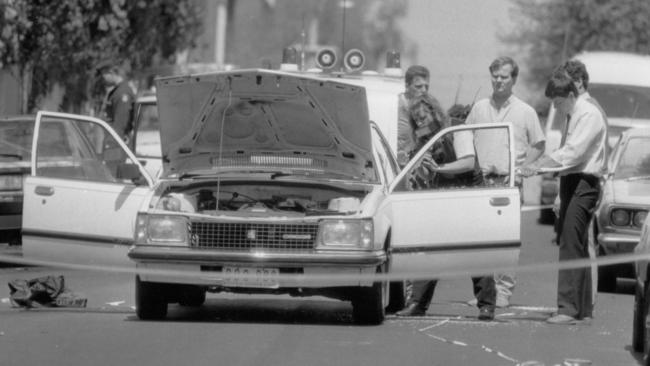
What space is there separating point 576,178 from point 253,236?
2.53m

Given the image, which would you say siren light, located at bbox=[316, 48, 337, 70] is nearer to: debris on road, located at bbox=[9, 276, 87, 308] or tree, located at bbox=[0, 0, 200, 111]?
debris on road, located at bbox=[9, 276, 87, 308]

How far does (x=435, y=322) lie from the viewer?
12664 mm

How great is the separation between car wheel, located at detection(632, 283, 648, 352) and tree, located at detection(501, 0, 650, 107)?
30.8 metres

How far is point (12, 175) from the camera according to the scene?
17.3 metres

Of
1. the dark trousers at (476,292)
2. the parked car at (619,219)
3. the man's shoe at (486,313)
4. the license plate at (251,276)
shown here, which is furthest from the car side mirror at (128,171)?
the parked car at (619,219)

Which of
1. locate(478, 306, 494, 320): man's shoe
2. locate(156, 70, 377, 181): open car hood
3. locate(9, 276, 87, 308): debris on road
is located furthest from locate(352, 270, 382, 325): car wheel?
locate(9, 276, 87, 308): debris on road

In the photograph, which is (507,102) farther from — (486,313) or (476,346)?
(476,346)

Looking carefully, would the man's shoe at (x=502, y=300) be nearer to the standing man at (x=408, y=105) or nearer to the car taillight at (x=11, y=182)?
the standing man at (x=408, y=105)

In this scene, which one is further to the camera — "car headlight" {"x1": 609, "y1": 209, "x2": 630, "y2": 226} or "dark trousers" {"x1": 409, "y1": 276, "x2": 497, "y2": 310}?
"car headlight" {"x1": 609, "y1": 209, "x2": 630, "y2": 226}

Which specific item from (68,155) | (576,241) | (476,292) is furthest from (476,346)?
(68,155)

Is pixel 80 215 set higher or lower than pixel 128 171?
lower

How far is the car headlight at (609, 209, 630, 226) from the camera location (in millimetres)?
15828

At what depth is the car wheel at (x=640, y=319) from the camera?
1038 cm

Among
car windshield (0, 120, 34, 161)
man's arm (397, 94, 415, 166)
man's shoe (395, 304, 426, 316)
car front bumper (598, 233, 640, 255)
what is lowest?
man's shoe (395, 304, 426, 316)
